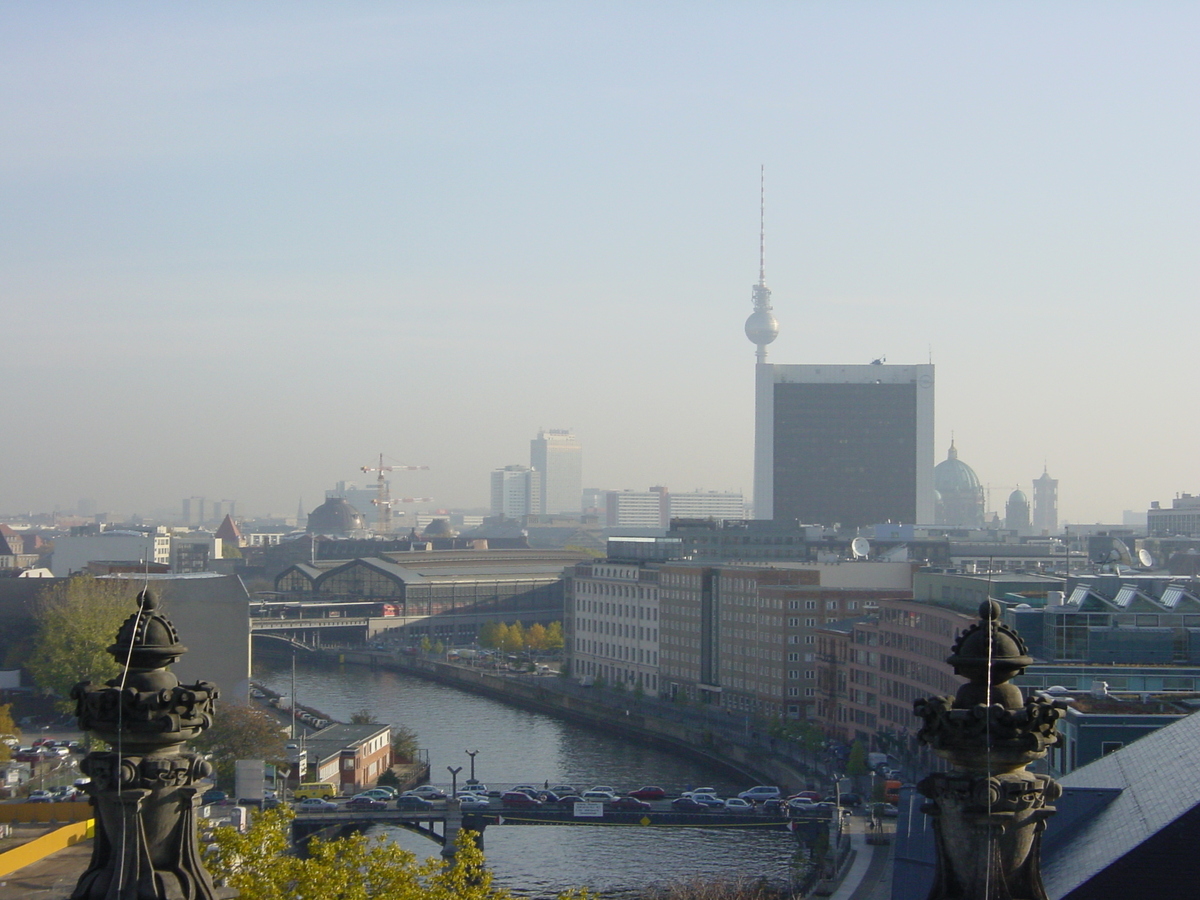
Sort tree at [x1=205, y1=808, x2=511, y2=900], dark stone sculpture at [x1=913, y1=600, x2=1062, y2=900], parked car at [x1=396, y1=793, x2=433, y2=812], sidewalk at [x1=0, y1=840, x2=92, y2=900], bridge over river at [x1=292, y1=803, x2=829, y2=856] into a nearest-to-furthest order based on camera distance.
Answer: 1. dark stone sculpture at [x1=913, y1=600, x2=1062, y2=900]
2. tree at [x1=205, y1=808, x2=511, y2=900]
3. sidewalk at [x1=0, y1=840, x2=92, y2=900]
4. bridge over river at [x1=292, y1=803, x2=829, y2=856]
5. parked car at [x1=396, y1=793, x2=433, y2=812]

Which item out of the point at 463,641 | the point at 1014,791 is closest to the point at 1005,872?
the point at 1014,791

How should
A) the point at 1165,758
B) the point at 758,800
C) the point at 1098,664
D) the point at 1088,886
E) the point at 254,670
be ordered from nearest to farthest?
1. the point at 1088,886
2. the point at 1165,758
3. the point at 1098,664
4. the point at 758,800
5. the point at 254,670

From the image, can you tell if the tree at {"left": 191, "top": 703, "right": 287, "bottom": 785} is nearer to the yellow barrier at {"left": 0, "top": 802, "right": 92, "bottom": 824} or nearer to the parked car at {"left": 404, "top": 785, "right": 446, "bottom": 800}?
the parked car at {"left": 404, "top": 785, "right": 446, "bottom": 800}

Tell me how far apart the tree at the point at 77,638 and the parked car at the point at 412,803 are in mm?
10927

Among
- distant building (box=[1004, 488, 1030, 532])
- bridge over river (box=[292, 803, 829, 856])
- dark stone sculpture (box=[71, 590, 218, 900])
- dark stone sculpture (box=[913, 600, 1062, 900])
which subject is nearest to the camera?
dark stone sculpture (box=[913, 600, 1062, 900])

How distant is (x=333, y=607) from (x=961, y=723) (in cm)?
7389

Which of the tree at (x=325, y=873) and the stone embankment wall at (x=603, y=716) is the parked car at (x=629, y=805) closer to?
the stone embankment wall at (x=603, y=716)

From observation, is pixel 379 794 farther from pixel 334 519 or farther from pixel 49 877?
pixel 334 519

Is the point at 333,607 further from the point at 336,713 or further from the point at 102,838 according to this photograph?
the point at 102,838

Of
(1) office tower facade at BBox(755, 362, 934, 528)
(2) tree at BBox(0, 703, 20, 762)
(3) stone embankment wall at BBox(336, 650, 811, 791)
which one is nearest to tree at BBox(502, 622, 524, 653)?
(3) stone embankment wall at BBox(336, 650, 811, 791)

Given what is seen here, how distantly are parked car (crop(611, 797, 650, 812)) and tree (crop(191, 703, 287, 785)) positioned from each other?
715cm

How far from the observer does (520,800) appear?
30.9 metres

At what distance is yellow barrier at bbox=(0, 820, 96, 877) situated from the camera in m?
19.3

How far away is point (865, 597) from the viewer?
157 feet
